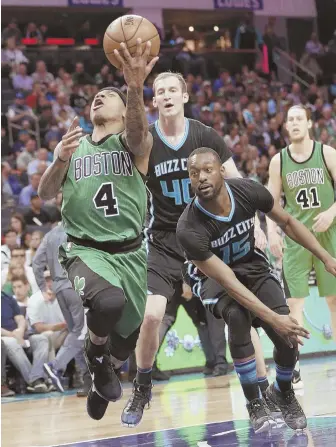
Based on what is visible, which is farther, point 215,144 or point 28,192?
point 28,192

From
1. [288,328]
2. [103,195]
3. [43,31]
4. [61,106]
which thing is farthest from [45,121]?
[288,328]

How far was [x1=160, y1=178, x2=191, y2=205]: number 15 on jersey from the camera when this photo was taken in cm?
657

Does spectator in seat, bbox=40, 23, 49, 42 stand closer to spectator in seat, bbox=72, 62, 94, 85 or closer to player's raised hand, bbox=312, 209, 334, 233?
spectator in seat, bbox=72, 62, 94, 85

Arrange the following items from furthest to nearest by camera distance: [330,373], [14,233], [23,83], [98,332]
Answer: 1. [23,83]
2. [14,233]
3. [330,373]
4. [98,332]

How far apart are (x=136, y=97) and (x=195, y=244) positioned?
1013mm

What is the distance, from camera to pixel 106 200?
18.3 ft

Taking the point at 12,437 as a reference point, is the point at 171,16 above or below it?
above

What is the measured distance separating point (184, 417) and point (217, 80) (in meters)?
15.6

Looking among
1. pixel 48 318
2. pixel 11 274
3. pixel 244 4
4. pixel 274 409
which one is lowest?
pixel 274 409

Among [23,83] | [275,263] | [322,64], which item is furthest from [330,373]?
[322,64]

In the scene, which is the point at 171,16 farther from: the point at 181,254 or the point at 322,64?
the point at 181,254

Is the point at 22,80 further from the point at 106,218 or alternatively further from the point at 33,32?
the point at 106,218

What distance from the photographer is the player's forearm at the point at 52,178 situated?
5.43 meters

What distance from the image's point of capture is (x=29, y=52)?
2061cm
